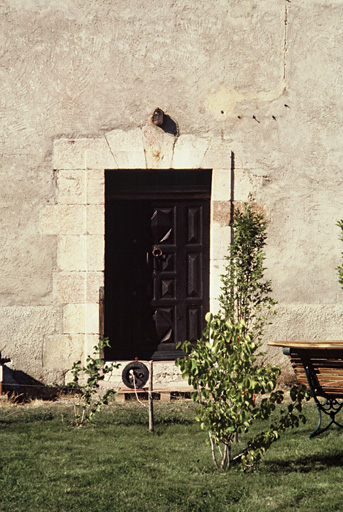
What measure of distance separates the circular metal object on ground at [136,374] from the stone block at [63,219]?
1473 mm

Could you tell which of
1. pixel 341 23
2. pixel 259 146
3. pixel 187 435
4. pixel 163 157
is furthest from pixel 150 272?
pixel 341 23

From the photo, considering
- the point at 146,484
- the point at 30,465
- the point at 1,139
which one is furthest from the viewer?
the point at 1,139

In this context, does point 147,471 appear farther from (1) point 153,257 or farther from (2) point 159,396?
(1) point 153,257

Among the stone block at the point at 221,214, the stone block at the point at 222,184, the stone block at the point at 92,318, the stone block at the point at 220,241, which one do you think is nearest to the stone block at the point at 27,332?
the stone block at the point at 92,318

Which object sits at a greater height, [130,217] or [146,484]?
[130,217]

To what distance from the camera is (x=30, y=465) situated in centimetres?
516

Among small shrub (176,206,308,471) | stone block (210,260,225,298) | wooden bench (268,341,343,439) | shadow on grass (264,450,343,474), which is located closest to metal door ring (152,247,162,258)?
stone block (210,260,225,298)

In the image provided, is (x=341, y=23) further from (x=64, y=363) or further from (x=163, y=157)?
(x=64, y=363)

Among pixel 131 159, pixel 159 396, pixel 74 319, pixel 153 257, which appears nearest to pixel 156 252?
pixel 153 257

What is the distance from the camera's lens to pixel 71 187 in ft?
26.8

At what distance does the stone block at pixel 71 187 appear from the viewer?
816 centimetres

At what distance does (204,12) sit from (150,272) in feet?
9.05

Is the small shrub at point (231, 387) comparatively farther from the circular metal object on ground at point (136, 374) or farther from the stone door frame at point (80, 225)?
the stone door frame at point (80, 225)

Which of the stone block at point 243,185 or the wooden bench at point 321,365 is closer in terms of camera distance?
the wooden bench at point 321,365
